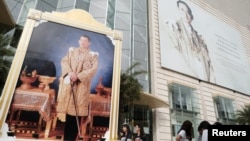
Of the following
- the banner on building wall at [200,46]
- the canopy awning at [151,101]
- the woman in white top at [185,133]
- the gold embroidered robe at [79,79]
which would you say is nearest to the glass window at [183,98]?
the banner on building wall at [200,46]

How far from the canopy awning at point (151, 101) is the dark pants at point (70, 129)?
507 cm

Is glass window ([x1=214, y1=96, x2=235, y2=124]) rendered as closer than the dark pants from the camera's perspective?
No

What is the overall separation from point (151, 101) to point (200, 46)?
739 cm

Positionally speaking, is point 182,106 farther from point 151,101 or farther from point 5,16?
point 5,16

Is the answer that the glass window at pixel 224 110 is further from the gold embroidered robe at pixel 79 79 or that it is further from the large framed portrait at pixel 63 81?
the gold embroidered robe at pixel 79 79

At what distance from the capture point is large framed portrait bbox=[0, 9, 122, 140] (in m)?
4.61

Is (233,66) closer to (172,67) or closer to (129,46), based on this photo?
(172,67)

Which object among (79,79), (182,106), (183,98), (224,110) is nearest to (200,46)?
(224,110)

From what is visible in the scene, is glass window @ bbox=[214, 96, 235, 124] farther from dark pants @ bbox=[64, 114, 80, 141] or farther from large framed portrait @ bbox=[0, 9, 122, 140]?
dark pants @ bbox=[64, 114, 80, 141]

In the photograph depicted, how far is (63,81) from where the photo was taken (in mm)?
5258

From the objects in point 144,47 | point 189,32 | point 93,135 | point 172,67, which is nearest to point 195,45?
point 189,32

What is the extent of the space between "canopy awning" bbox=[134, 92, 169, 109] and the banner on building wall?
9.05 feet

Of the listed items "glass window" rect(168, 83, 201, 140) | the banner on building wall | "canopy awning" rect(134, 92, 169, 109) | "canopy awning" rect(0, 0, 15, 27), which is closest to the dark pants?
"canopy awning" rect(134, 92, 169, 109)

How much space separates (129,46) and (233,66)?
10715 millimetres
